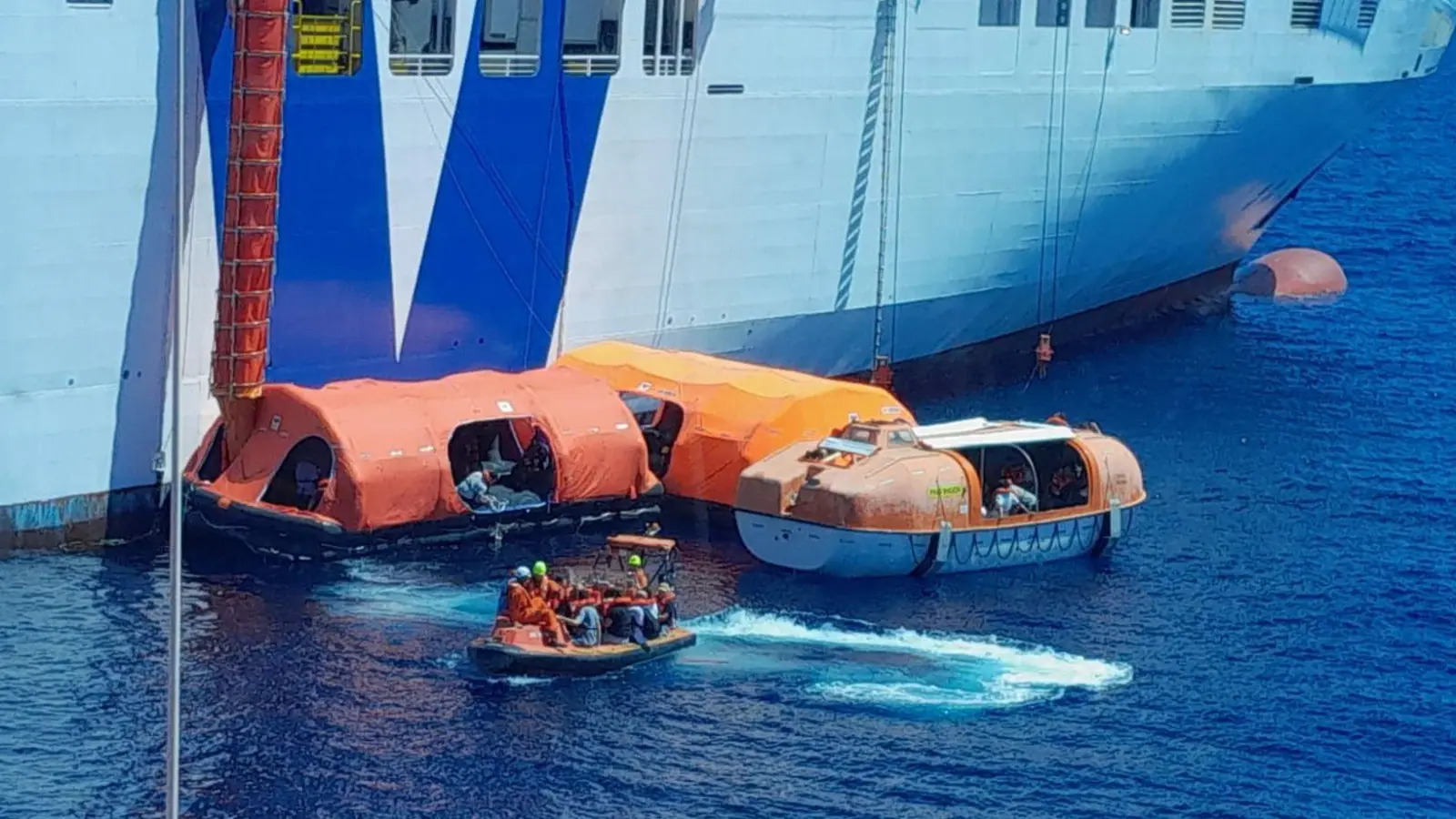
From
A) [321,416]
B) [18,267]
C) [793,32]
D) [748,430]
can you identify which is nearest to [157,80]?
[18,267]

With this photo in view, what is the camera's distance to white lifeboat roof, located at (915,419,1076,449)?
4359cm

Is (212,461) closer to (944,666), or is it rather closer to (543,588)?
(543,588)

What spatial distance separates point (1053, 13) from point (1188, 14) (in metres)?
5.27

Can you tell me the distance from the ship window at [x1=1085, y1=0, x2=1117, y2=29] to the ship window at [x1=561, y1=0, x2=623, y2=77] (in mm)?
15144

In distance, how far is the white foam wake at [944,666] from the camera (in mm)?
34969

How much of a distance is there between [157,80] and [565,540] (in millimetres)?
11088

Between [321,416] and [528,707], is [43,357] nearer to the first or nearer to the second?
[321,416]

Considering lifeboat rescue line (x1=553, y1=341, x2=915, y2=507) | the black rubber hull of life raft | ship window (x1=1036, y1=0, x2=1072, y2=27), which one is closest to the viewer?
the black rubber hull of life raft

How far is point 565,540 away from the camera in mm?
42969

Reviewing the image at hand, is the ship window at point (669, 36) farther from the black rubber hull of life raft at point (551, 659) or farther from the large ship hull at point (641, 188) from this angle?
the black rubber hull of life raft at point (551, 659)

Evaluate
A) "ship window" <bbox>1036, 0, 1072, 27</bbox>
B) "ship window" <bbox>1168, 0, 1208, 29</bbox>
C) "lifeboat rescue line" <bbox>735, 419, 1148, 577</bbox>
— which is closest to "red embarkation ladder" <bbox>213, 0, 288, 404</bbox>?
"lifeboat rescue line" <bbox>735, 419, 1148, 577</bbox>

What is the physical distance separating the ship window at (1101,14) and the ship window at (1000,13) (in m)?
2.68

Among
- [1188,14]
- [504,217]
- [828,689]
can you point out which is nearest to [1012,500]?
[828,689]

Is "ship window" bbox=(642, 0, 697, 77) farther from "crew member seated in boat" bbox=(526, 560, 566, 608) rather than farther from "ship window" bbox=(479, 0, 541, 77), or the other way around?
"crew member seated in boat" bbox=(526, 560, 566, 608)
